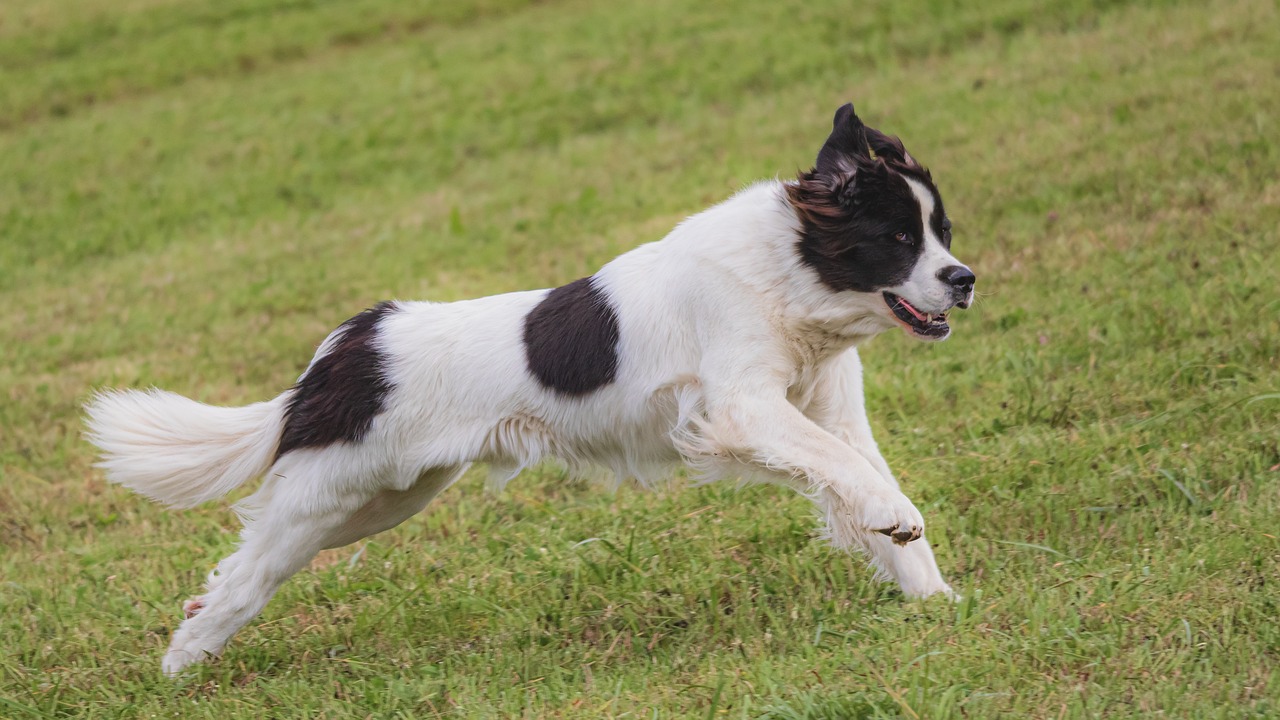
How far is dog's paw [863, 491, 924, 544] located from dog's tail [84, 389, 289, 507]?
2.33 metres

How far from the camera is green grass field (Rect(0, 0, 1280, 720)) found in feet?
13.9

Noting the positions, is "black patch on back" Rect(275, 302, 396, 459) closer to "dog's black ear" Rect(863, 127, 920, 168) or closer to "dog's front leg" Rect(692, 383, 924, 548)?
"dog's front leg" Rect(692, 383, 924, 548)

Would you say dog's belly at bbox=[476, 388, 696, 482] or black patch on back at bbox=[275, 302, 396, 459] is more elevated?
black patch on back at bbox=[275, 302, 396, 459]

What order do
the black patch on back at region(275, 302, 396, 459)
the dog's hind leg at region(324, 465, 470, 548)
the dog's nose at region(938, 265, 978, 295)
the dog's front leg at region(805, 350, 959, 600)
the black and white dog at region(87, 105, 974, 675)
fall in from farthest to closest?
the dog's hind leg at region(324, 465, 470, 548)
the black patch on back at region(275, 302, 396, 459)
the dog's front leg at region(805, 350, 959, 600)
the black and white dog at region(87, 105, 974, 675)
the dog's nose at region(938, 265, 978, 295)

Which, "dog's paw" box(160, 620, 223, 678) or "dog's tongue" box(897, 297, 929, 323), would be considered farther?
"dog's paw" box(160, 620, 223, 678)

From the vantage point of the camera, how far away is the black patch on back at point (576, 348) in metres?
4.58

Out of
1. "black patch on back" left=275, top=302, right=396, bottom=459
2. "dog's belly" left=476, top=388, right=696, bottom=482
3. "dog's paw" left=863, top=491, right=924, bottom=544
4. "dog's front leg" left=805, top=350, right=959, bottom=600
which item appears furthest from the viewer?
"black patch on back" left=275, top=302, right=396, bottom=459

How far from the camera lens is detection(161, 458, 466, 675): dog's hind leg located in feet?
15.6

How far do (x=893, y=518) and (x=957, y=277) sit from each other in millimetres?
842

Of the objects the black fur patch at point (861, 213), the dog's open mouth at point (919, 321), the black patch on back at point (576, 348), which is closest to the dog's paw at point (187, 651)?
the black patch on back at point (576, 348)

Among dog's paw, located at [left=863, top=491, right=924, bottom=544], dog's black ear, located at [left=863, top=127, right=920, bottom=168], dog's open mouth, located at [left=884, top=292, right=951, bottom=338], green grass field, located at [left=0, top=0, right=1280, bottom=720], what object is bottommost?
green grass field, located at [left=0, top=0, right=1280, bottom=720]

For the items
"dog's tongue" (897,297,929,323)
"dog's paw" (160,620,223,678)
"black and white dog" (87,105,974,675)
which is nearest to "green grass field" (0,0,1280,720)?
"dog's paw" (160,620,223,678)

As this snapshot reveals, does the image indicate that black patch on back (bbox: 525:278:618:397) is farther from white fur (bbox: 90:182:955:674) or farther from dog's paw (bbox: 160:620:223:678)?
dog's paw (bbox: 160:620:223:678)

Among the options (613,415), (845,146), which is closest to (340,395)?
(613,415)
